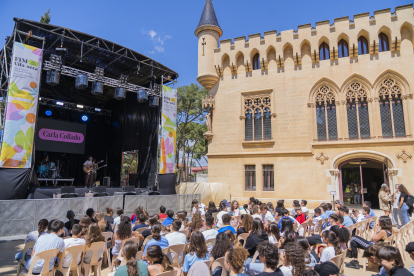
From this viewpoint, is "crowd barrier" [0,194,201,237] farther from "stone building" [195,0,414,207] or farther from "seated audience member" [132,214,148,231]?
"stone building" [195,0,414,207]

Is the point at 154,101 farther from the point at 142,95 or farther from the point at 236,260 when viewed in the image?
the point at 236,260

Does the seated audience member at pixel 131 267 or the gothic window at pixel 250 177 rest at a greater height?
the gothic window at pixel 250 177

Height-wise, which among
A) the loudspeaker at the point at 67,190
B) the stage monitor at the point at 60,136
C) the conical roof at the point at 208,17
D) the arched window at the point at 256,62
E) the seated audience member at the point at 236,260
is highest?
the conical roof at the point at 208,17

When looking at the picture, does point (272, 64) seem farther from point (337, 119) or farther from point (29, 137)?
point (29, 137)

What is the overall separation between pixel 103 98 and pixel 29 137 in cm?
1070

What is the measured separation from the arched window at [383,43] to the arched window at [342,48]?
1.70 meters

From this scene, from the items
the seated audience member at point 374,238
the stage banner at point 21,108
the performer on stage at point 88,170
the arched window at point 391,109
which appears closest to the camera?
the seated audience member at point 374,238

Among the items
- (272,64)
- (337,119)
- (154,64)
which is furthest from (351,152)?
(154,64)

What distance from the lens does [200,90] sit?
31016 millimetres

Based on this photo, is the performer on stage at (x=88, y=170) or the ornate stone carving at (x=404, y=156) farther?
the performer on stage at (x=88, y=170)

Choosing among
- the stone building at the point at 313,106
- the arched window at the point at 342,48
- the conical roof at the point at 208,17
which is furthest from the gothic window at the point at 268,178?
the conical roof at the point at 208,17

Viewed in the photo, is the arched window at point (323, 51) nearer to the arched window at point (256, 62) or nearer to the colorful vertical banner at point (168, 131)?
the arched window at point (256, 62)

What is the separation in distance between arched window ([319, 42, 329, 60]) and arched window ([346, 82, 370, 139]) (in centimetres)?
230

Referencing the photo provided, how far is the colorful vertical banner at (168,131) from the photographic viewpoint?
1584cm
